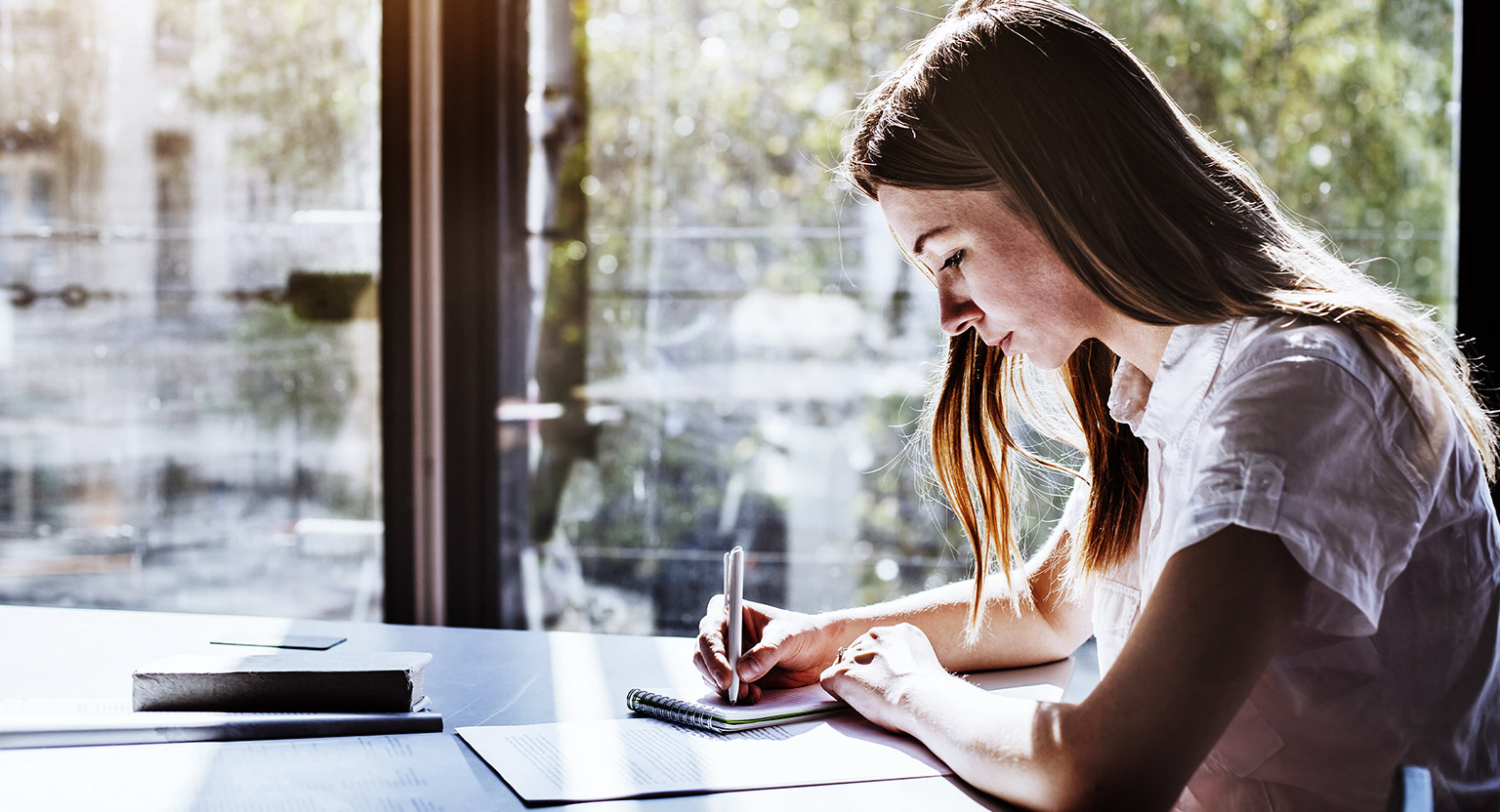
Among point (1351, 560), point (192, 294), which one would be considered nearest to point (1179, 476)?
point (1351, 560)

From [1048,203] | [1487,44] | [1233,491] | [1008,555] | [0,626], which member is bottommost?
[0,626]

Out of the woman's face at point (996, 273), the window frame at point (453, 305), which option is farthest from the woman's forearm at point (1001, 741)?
the window frame at point (453, 305)

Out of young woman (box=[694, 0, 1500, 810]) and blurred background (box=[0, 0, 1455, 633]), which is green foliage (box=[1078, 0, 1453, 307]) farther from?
Answer: young woman (box=[694, 0, 1500, 810])

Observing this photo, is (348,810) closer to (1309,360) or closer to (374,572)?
(1309,360)

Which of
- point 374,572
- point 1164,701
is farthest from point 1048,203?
point 374,572

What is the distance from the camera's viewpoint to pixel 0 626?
57.2 inches

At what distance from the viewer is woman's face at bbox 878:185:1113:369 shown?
1.06 m

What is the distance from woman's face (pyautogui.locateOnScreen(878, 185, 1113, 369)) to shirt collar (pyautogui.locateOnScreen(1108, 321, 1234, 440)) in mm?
97

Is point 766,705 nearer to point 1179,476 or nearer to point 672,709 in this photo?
point 672,709

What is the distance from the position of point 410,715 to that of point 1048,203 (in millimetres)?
761

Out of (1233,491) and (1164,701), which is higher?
(1233,491)

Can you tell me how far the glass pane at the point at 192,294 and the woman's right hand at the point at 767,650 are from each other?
1391 mm

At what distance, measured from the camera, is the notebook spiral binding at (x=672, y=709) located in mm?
1057

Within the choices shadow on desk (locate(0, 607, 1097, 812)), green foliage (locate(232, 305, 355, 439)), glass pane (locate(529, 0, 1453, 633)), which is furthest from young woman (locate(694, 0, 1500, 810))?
green foliage (locate(232, 305, 355, 439))
